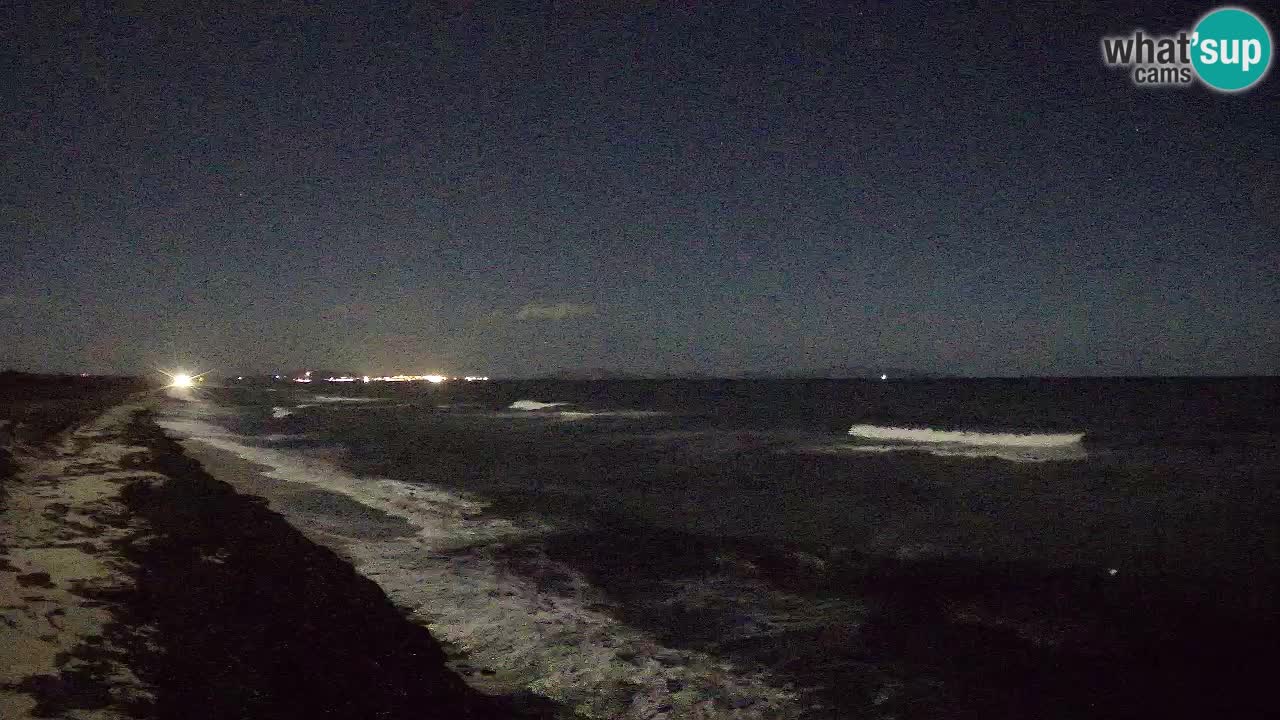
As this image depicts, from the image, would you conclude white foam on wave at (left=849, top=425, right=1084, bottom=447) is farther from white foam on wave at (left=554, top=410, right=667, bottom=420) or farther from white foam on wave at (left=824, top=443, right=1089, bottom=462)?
white foam on wave at (left=554, top=410, right=667, bottom=420)

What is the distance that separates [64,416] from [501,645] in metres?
35.8

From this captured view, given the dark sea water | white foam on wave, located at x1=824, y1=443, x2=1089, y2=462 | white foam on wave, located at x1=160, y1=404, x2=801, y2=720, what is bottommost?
white foam on wave, located at x1=824, y1=443, x2=1089, y2=462

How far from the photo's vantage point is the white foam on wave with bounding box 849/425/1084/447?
41469mm

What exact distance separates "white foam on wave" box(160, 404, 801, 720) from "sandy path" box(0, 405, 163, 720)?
322cm

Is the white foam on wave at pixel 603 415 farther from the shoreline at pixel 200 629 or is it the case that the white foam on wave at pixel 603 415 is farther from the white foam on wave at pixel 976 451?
the shoreline at pixel 200 629

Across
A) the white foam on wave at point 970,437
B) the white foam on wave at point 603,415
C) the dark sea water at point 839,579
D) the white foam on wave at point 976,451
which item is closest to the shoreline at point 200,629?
the dark sea water at point 839,579

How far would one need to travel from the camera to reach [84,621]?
23.8ft

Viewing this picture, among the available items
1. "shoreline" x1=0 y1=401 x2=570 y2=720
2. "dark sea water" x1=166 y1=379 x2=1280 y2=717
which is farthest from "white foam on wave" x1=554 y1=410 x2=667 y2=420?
"shoreline" x1=0 y1=401 x2=570 y2=720

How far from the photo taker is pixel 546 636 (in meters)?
9.10

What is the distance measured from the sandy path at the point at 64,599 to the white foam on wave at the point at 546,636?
3216 mm

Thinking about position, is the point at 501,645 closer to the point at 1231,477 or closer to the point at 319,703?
the point at 319,703

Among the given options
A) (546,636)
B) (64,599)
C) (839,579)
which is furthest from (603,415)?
(64,599)

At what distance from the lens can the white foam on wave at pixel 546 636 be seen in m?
7.46

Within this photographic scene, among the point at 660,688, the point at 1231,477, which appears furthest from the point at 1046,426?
the point at 660,688
